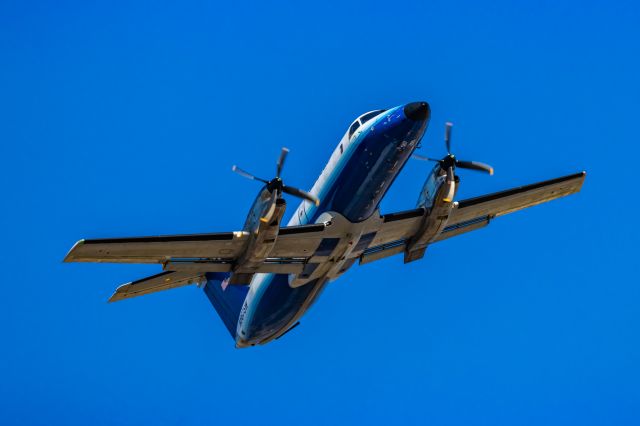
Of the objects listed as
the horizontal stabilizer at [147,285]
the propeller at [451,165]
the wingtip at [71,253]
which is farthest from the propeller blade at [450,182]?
the wingtip at [71,253]

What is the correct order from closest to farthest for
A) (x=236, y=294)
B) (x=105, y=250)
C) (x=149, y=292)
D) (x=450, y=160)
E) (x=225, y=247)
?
(x=105, y=250), (x=225, y=247), (x=450, y=160), (x=149, y=292), (x=236, y=294)

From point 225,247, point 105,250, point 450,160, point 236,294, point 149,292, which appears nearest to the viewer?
point 105,250

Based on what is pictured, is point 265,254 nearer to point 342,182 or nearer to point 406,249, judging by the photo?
point 342,182

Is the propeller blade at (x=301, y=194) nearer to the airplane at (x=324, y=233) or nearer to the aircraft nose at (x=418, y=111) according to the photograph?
the airplane at (x=324, y=233)

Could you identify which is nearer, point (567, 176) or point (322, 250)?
point (322, 250)

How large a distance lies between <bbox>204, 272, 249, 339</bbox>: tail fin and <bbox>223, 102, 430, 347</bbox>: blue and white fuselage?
1.36 meters

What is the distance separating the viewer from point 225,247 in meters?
26.4

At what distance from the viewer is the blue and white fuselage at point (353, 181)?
2544 cm

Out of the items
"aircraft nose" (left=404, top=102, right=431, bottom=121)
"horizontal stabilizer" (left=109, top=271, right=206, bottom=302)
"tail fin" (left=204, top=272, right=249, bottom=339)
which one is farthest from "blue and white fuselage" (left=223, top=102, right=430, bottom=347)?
"horizontal stabilizer" (left=109, top=271, right=206, bottom=302)

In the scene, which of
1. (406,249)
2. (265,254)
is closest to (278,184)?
(265,254)

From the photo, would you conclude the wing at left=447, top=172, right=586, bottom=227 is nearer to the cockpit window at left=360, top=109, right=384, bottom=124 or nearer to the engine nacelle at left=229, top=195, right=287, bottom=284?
the cockpit window at left=360, top=109, right=384, bottom=124

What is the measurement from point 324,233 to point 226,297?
6.92 metres

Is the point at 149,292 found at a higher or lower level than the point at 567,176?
higher

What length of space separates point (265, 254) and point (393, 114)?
17.7ft
